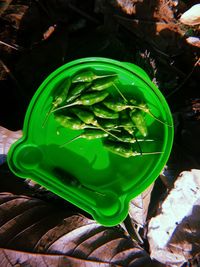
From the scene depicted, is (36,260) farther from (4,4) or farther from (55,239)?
(4,4)

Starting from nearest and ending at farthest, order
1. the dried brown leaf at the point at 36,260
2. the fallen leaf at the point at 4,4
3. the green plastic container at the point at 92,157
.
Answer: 1. the dried brown leaf at the point at 36,260
2. the green plastic container at the point at 92,157
3. the fallen leaf at the point at 4,4

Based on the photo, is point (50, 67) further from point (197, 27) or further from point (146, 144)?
point (197, 27)

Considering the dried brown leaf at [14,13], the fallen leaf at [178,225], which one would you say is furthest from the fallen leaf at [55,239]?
the dried brown leaf at [14,13]

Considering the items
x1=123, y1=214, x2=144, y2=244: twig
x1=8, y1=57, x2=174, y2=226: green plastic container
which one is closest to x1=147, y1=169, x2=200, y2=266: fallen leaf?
x1=123, y1=214, x2=144, y2=244: twig

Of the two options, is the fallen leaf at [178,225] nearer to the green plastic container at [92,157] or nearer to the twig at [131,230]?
the twig at [131,230]

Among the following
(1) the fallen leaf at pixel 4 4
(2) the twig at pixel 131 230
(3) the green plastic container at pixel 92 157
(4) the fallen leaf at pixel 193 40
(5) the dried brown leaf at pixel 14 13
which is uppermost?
(1) the fallen leaf at pixel 4 4

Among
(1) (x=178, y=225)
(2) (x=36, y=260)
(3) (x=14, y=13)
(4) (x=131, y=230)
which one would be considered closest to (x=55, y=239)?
(2) (x=36, y=260)
